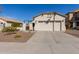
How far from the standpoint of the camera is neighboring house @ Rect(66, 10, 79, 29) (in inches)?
1491

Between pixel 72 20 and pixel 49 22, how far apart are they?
8.08 metres

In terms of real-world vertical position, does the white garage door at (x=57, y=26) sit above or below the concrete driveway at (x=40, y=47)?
above

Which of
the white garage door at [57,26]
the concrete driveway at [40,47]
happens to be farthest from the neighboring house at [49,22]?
the concrete driveway at [40,47]

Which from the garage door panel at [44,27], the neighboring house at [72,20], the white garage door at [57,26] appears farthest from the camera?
the neighboring house at [72,20]

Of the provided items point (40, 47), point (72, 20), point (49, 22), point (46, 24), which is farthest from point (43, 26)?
point (40, 47)

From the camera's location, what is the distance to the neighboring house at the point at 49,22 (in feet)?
113

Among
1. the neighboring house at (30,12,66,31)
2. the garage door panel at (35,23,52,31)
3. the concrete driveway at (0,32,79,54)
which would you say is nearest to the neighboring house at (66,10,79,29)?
the neighboring house at (30,12,66,31)

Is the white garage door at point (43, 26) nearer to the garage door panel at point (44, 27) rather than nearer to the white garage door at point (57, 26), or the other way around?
the garage door panel at point (44, 27)

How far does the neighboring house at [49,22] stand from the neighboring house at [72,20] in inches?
130

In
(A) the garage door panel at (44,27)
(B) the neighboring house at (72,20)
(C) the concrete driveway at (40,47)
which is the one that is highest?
(B) the neighboring house at (72,20)

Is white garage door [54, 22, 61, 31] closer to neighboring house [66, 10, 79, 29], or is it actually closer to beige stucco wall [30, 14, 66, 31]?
beige stucco wall [30, 14, 66, 31]
